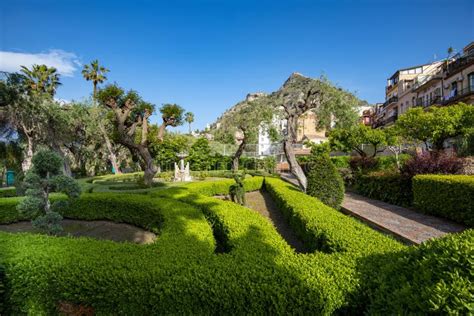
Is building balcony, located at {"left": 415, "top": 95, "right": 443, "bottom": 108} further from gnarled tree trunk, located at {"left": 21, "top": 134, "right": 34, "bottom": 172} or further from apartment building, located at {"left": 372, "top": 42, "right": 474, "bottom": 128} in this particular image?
gnarled tree trunk, located at {"left": 21, "top": 134, "right": 34, "bottom": 172}

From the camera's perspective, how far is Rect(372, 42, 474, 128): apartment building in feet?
70.9

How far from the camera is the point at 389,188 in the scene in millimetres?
9125

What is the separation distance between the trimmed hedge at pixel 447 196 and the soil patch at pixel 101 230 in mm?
7653

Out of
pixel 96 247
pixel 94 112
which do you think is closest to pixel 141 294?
pixel 96 247


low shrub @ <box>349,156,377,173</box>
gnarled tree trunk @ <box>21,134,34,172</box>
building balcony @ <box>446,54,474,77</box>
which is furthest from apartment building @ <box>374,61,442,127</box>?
gnarled tree trunk @ <box>21,134,34,172</box>

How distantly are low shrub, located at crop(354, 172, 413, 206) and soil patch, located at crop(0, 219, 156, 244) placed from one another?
8.46m

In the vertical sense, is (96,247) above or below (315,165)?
below

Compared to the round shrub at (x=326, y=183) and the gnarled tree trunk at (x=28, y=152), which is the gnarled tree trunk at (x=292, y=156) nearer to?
the round shrub at (x=326, y=183)

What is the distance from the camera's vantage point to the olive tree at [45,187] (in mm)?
4785

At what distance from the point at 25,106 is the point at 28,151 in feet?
12.5

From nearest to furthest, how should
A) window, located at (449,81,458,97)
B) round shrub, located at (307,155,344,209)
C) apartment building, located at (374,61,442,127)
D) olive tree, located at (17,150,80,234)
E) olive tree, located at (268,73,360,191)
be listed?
olive tree, located at (17,150,80,234) → round shrub, located at (307,155,344,209) → olive tree, located at (268,73,360,191) → window, located at (449,81,458,97) → apartment building, located at (374,61,442,127)

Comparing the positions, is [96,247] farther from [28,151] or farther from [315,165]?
[28,151]

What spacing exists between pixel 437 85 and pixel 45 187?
35312 millimetres

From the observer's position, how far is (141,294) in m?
2.49
